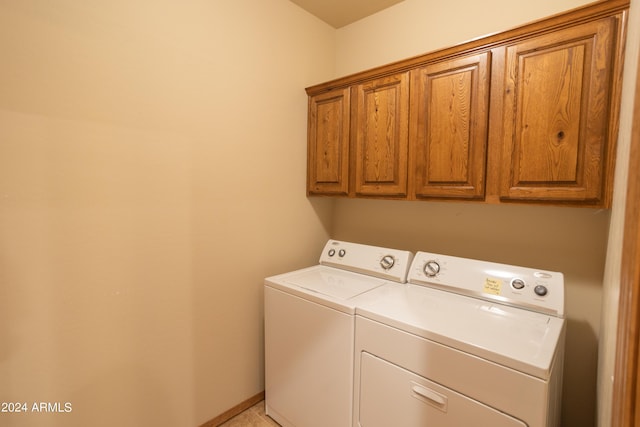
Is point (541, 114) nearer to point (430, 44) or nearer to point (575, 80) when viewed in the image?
point (575, 80)

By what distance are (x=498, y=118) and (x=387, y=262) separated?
3.07 feet

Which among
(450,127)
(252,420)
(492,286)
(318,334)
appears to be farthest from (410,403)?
(450,127)

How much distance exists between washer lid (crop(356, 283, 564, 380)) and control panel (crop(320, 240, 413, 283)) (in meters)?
0.20

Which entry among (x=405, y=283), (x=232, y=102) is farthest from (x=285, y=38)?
(x=405, y=283)

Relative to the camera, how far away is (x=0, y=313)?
109 cm

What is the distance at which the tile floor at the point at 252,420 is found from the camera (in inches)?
69.3

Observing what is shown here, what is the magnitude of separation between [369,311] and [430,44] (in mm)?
1672

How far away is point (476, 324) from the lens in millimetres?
1172

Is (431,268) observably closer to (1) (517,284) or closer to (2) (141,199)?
(1) (517,284)

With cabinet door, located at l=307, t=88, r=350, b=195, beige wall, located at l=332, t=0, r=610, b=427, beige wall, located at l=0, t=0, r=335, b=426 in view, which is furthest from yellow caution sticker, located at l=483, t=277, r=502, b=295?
beige wall, located at l=0, t=0, r=335, b=426

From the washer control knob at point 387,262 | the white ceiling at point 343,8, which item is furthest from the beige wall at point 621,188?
the white ceiling at point 343,8

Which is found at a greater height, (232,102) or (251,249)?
(232,102)

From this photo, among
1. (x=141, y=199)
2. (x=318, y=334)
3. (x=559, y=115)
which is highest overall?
(x=559, y=115)

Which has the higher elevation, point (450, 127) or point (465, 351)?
point (450, 127)
